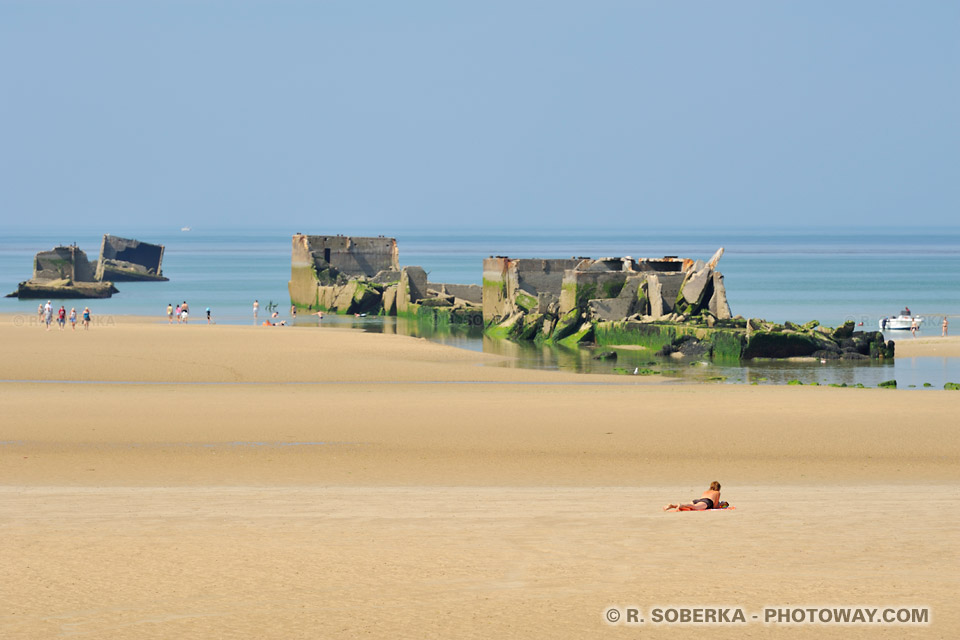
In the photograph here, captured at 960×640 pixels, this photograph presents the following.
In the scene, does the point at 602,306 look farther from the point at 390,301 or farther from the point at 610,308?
the point at 390,301

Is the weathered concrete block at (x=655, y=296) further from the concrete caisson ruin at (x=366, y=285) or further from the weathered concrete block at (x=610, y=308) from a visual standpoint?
the concrete caisson ruin at (x=366, y=285)

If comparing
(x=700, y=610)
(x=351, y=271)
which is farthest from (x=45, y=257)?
(x=700, y=610)

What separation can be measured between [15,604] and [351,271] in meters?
49.9

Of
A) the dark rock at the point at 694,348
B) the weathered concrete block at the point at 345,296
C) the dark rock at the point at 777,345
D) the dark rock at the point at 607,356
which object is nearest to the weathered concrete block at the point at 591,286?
the dark rock at the point at 694,348

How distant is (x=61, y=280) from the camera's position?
2498 inches

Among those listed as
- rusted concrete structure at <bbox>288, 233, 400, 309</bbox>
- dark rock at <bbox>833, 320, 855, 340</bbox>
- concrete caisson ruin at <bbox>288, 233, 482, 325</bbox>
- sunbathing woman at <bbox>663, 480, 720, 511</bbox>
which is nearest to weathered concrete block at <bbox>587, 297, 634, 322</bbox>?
dark rock at <bbox>833, 320, 855, 340</bbox>

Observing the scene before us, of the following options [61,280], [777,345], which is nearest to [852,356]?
[777,345]

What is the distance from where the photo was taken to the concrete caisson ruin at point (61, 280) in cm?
6164

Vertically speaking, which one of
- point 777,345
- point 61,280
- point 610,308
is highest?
point 610,308

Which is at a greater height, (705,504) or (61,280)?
(61,280)

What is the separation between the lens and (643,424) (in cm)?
1841

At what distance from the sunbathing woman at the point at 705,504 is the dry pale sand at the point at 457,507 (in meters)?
0.30

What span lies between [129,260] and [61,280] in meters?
22.2

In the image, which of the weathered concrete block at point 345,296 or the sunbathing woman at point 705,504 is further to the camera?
the weathered concrete block at point 345,296
